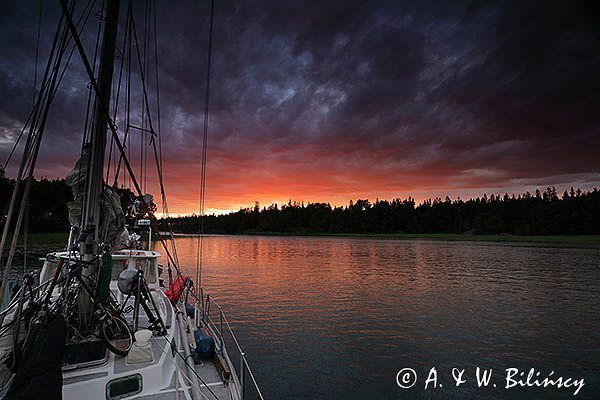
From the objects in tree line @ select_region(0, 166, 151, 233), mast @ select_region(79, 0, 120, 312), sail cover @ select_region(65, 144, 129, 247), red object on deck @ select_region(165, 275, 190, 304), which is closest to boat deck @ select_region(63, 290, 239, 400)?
mast @ select_region(79, 0, 120, 312)

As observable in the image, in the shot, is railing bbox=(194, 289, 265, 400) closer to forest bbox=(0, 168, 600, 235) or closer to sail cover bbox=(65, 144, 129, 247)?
sail cover bbox=(65, 144, 129, 247)

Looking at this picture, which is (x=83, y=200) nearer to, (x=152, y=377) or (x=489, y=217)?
(x=152, y=377)

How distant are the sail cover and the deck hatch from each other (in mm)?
3104

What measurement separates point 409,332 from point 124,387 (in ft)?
45.1

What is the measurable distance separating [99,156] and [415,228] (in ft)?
614

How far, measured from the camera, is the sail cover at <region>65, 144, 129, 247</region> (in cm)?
701

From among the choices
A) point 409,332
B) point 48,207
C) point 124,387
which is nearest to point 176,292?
point 124,387

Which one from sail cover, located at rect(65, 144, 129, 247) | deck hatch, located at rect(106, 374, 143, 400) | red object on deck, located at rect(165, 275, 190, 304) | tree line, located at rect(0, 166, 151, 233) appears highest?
tree line, located at rect(0, 166, 151, 233)

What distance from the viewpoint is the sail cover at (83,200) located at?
276 inches

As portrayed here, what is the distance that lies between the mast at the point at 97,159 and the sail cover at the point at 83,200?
16.7 inches

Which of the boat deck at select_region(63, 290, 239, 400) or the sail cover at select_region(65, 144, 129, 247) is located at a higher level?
the sail cover at select_region(65, 144, 129, 247)

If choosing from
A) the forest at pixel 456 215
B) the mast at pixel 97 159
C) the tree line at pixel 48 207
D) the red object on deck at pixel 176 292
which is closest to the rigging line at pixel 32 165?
the mast at pixel 97 159
